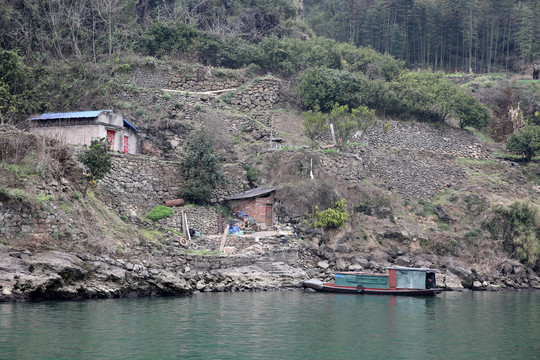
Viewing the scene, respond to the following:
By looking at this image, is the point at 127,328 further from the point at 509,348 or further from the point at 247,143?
the point at 247,143

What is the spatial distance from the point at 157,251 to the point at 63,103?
15.9m

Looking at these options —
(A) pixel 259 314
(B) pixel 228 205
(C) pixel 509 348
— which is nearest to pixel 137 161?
(B) pixel 228 205

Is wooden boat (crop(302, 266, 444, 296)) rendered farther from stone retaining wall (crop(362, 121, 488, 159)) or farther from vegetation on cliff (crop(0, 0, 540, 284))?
stone retaining wall (crop(362, 121, 488, 159))

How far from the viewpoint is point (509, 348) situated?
18391 mm

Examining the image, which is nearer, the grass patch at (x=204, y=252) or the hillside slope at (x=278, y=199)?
the hillside slope at (x=278, y=199)

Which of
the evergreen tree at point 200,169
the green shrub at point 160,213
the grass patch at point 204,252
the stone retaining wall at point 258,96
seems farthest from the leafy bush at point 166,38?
the grass patch at point 204,252

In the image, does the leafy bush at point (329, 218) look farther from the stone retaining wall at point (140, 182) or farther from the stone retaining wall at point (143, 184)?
the stone retaining wall at point (140, 182)

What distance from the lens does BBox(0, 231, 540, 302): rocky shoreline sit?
24203 millimetres

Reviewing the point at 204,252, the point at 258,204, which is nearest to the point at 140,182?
the point at 204,252

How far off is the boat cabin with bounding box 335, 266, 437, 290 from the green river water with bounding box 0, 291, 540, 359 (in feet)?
14.9

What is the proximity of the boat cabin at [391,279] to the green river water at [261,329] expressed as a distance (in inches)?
179

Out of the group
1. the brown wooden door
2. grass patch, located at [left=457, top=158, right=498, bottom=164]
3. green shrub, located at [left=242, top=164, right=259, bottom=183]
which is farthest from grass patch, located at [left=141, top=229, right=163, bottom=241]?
grass patch, located at [left=457, top=158, right=498, bottom=164]

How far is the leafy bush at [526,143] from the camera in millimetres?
49688

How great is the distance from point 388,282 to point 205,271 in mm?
10282
